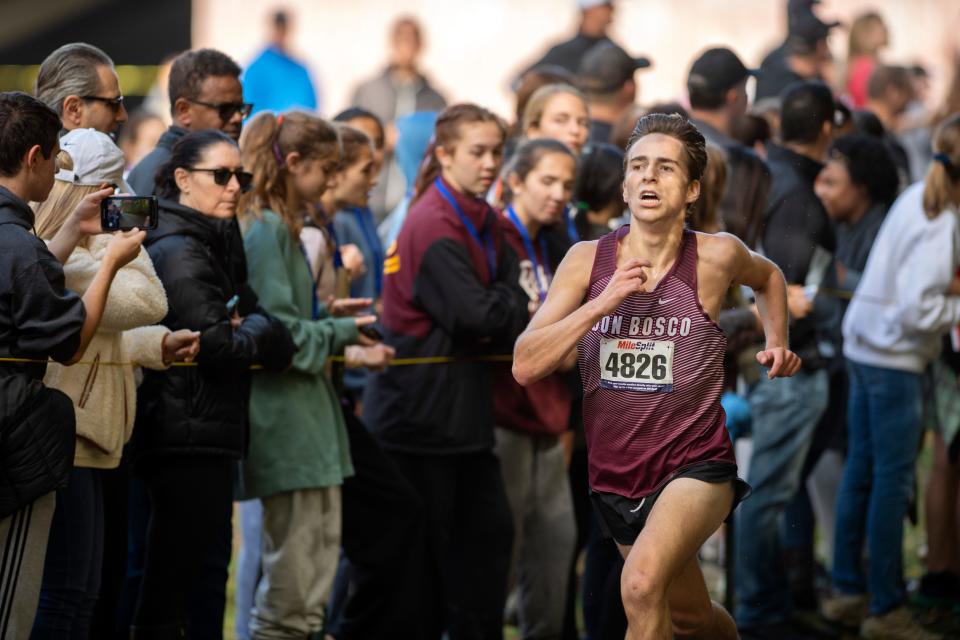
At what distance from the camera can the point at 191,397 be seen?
587cm

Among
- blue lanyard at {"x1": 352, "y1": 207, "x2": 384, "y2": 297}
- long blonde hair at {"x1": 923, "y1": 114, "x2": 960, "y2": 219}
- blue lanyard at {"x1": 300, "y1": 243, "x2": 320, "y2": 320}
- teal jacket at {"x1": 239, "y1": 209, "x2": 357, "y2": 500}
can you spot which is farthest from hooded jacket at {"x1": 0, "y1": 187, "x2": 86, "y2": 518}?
long blonde hair at {"x1": 923, "y1": 114, "x2": 960, "y2": 219}

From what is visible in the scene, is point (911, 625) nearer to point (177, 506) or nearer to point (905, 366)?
point (905, 366)

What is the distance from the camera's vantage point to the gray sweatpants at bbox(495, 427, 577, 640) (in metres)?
7.26

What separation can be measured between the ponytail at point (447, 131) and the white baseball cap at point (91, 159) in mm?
1790

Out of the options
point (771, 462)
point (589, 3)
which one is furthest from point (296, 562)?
point (589, 3)

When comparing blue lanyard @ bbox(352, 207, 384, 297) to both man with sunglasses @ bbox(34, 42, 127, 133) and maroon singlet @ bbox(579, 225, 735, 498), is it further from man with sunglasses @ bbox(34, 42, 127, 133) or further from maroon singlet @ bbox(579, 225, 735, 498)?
maroon singlet @ bbox(579, 225, 735, 498)

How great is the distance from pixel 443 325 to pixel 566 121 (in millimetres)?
1676

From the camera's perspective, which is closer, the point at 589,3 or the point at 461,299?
the point at 461,299

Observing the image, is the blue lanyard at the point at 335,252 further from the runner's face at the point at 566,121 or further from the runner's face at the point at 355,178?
the runner's face at the point at 566,121

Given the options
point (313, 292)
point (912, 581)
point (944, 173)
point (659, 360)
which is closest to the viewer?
point (659, 360)

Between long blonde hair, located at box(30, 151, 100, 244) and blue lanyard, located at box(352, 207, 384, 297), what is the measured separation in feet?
8.93

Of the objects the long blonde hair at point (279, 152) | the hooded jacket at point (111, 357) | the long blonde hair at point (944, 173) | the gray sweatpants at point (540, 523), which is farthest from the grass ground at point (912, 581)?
the hooded jacket at point (111, 357)

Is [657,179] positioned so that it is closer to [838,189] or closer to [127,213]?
[127,213]

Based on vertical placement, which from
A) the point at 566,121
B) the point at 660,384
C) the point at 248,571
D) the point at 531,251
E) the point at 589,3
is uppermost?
the point at 589,3
